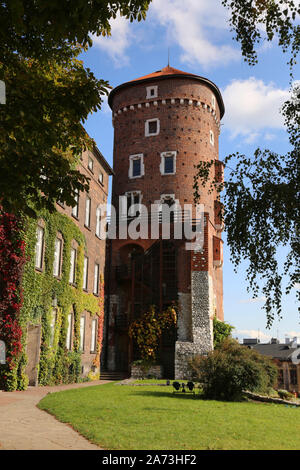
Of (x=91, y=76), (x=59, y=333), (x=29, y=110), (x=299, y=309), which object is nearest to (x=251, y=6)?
(x=91, y=76)

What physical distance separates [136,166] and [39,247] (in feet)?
63.6

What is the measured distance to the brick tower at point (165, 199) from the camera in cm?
2877

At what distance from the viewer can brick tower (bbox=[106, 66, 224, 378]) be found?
2877 centimetres

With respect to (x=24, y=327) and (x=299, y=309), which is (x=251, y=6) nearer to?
(x=299, y=309)

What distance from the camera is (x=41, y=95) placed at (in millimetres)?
7477

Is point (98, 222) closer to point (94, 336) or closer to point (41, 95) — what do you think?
point (94, 336)

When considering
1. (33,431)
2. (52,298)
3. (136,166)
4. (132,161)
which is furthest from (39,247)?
(132,161)

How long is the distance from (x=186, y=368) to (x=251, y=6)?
21585 millimetres

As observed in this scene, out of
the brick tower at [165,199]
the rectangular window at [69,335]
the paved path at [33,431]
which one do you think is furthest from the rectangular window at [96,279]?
the paved path at [33,431]

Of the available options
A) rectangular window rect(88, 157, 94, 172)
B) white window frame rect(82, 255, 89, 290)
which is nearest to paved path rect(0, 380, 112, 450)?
white window frame rect(82, 255, 89, 290)

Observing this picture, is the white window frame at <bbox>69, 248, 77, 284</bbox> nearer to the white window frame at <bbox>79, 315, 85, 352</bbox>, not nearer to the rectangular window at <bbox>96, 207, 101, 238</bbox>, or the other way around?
the white window frame at <bbox>79, 315, 85, 352</bbox>

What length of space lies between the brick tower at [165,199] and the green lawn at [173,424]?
14826mm

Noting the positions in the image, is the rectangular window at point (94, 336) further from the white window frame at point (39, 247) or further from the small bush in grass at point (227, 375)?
the small bush in grass at point (227, 375)

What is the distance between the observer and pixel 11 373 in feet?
51.4
